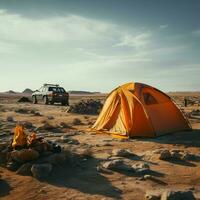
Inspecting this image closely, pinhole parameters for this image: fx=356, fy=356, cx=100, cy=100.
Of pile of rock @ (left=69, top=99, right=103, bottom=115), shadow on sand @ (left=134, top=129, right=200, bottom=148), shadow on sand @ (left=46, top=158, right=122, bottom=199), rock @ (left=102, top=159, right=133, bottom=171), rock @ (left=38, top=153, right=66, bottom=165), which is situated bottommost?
shadow on sand @ (left=46, top=158, right=122, bottom=199)

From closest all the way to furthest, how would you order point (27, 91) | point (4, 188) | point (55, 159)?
point (4, 188) < point (55, 159) < point (27, 91)

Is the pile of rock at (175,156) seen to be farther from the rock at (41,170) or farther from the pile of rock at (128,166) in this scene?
the rock at (41,170)

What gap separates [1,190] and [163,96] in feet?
30.8

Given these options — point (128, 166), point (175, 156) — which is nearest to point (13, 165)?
point (128, 166)

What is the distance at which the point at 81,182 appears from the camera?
7695 millimetres

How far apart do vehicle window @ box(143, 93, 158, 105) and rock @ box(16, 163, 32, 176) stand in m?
7.07

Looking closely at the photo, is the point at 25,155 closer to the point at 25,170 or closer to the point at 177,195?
the point at 25,170

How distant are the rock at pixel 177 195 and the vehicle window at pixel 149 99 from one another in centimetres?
802

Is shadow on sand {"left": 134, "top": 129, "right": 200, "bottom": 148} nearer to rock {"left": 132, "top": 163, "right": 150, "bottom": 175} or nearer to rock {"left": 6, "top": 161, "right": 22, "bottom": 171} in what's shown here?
rock {"left": 132, "top": 163, "right": 150, "bottom": 175}

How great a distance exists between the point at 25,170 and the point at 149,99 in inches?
294

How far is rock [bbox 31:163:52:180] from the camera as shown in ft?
26.1

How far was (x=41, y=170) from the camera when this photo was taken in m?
8.09

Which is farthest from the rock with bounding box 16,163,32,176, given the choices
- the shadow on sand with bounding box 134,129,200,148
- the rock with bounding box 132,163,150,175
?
the shadow on sand with bounding box 134,129,200,148

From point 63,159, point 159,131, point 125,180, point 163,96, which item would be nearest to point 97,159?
point 63,159
